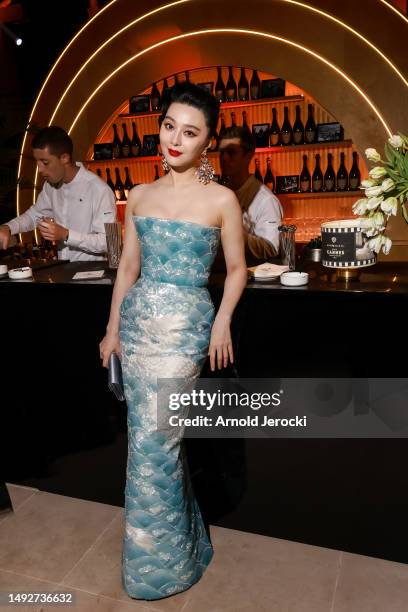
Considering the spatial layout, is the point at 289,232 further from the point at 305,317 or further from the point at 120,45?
the point at 120,45

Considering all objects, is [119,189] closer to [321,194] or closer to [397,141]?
[321,194]

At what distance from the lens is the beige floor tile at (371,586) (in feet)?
6.59

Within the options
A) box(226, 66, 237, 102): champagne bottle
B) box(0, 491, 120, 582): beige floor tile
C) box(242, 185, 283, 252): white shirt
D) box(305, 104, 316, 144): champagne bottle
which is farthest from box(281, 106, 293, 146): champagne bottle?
box(0, 491, 120, 582): beige floor tile

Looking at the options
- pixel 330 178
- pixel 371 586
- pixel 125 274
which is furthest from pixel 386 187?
pixel 330 178

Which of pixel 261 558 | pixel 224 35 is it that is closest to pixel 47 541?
pixel 261 558

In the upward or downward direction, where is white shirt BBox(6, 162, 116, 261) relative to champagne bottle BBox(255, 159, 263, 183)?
downward

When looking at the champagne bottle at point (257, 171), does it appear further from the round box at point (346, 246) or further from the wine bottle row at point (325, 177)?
the round box at point (346, 246)

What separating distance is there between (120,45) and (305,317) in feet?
12.1

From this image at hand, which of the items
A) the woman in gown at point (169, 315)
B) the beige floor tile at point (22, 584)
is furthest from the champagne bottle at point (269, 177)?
the beige floor tile at point (22, 584)

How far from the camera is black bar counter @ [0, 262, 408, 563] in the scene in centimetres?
209

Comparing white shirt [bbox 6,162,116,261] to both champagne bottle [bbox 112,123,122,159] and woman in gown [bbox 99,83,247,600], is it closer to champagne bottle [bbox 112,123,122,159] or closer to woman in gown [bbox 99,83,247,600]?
woman in gown [bbox 99,83,247,600]

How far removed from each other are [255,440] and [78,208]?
6.43 feet

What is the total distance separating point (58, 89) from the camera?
5102 millimetres

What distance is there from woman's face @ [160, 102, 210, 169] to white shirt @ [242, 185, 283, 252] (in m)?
1.48
